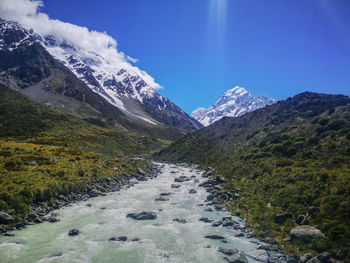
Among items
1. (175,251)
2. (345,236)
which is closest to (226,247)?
(175,251)

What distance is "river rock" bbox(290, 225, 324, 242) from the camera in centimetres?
1830

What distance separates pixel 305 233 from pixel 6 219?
29.1 metres

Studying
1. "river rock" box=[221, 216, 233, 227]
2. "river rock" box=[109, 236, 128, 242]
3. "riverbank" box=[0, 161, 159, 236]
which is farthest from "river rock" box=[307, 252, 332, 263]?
"riverbank" box=[0, 161, 159, 236]

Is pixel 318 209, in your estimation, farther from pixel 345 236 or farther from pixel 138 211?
pixel 138 211

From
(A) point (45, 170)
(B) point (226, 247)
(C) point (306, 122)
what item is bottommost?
(B) point (226, 247)

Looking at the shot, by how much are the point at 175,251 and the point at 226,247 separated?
4.92 m

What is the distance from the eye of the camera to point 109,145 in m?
118

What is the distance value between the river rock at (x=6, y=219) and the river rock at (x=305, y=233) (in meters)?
27.8

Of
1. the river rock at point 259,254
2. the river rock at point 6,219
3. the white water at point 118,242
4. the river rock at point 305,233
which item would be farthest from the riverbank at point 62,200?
the river rock at point 305,233

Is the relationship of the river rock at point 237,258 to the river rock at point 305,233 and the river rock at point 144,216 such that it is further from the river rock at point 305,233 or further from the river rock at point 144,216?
the river rock at point 144,216

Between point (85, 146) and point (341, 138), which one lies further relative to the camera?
point (85, 146)

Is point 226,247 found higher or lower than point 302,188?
lower

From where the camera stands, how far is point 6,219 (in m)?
21.3

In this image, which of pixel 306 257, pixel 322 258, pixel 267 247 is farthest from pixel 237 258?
pixel 322 258
